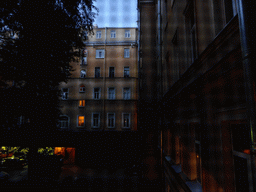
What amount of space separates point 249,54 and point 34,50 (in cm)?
507

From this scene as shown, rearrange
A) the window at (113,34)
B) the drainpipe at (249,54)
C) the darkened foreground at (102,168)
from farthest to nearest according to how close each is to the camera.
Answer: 1. the window at (113,34)
2. the darkened foreground at (102,168)
3. the drainpipe at (249,54)

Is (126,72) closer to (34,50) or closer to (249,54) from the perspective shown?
(34,50)

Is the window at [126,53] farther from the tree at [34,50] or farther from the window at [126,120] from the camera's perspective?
the tree at [34,50]

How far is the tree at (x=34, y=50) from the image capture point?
410 cm

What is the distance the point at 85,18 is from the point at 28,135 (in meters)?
4.22

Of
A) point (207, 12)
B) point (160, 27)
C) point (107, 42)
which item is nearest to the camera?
point (207, 12)

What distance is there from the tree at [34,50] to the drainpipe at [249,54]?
4.61 metres

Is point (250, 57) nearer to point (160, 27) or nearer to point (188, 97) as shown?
point (188, 97)

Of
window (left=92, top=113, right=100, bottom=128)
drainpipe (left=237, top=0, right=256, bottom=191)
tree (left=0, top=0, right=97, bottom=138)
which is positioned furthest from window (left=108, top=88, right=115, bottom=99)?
drainpipe (left=237, top=0, right=256, bottom=191)

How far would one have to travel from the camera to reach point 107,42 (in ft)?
41.8

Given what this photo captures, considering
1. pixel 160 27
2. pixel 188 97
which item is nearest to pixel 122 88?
pixel 160 27

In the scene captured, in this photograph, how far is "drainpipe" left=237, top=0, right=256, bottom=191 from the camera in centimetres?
109

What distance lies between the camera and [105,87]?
1214cm

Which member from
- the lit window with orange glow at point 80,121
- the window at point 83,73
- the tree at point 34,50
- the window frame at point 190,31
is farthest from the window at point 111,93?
the window frame at point 190,31
